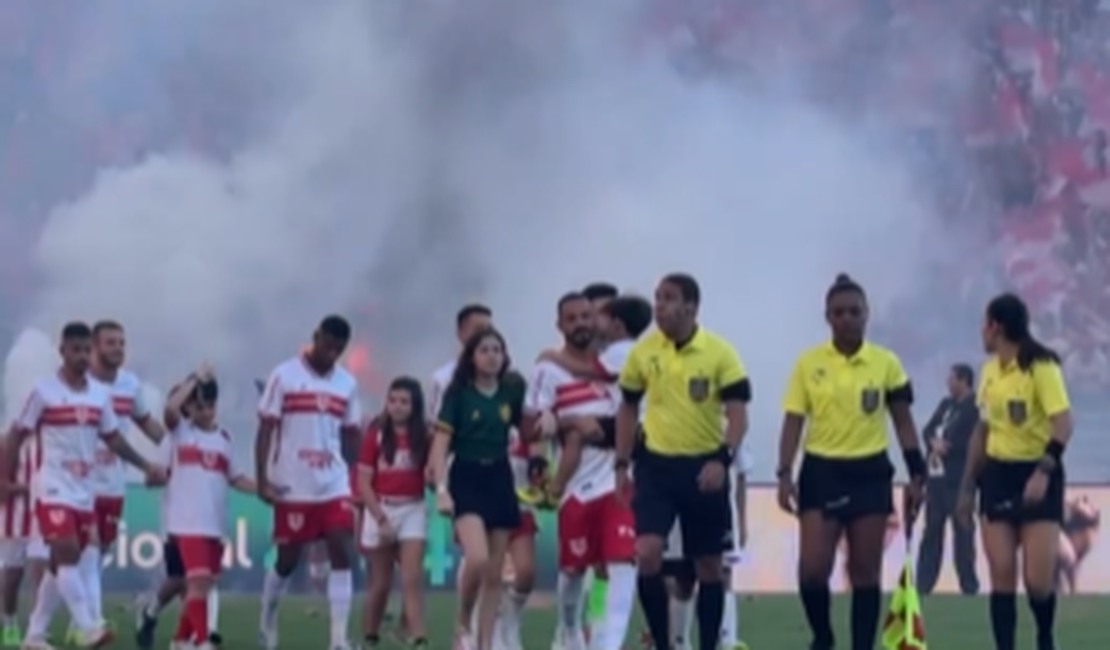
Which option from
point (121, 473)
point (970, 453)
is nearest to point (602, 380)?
point (970, 453)

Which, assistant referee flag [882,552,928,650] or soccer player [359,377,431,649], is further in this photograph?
soccer player [359,377,431,649]

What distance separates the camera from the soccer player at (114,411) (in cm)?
1667

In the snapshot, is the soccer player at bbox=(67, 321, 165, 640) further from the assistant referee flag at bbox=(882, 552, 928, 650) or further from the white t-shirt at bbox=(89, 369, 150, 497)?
the assistant referee flag at bbox=(882, 552, 928, 650)

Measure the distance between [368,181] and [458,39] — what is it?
232 centimetres

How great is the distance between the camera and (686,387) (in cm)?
1284

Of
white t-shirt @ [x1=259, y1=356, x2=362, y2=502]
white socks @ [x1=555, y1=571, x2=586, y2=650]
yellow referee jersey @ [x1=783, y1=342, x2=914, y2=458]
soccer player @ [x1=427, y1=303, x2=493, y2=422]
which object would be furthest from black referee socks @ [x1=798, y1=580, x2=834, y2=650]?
white t-shirt @ [x1=259, y1=356, x2=362, y2=502]

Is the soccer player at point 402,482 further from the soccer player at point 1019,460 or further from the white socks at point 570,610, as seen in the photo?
the soccer player at point 1019,460

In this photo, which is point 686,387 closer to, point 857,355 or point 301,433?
point 857,355

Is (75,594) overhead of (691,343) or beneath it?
beneath

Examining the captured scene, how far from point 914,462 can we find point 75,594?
514 centimetres

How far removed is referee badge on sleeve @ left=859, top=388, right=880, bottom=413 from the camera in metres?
12.9

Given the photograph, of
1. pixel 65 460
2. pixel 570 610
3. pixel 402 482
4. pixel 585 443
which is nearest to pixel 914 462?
pixel 585 443

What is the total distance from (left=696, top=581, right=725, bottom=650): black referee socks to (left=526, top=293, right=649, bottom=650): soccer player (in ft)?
2.01

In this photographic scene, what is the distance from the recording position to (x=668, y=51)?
117ft
